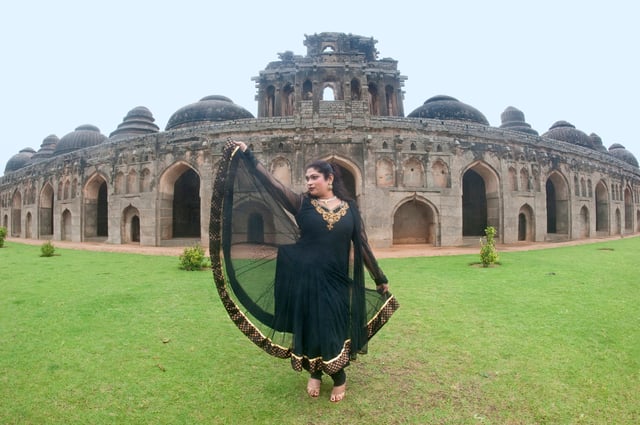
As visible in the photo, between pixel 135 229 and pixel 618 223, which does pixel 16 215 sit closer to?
pixel 135 229

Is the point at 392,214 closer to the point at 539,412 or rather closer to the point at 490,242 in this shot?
the point at 490,242

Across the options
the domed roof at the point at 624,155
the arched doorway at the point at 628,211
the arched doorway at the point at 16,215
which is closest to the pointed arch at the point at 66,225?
the arched doorway at the point at 16,215

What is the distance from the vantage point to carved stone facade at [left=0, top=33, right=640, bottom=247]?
16891mm

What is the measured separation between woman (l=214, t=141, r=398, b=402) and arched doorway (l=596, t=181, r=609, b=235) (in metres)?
28.6

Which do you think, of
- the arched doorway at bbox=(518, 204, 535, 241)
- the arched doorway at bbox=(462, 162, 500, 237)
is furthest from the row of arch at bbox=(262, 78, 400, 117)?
the arched doorway at bbox=(518, 204, 535, 241)

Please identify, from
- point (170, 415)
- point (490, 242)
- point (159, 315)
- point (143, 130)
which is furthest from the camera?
point (143, 130)

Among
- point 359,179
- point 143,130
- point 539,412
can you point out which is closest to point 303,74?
point 359,179

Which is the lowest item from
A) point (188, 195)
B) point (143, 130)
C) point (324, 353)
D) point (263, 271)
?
point (324, 353)

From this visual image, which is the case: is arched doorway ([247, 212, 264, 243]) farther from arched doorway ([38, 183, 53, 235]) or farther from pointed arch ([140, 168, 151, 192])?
arched doorway ([38, 183, 53, 235])

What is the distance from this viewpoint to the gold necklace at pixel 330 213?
287 centimetres

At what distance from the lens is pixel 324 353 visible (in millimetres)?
2744

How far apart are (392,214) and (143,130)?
19.5 m

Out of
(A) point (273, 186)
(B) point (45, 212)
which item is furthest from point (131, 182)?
(A) point (273, 186)

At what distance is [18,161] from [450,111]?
41.6 metres
